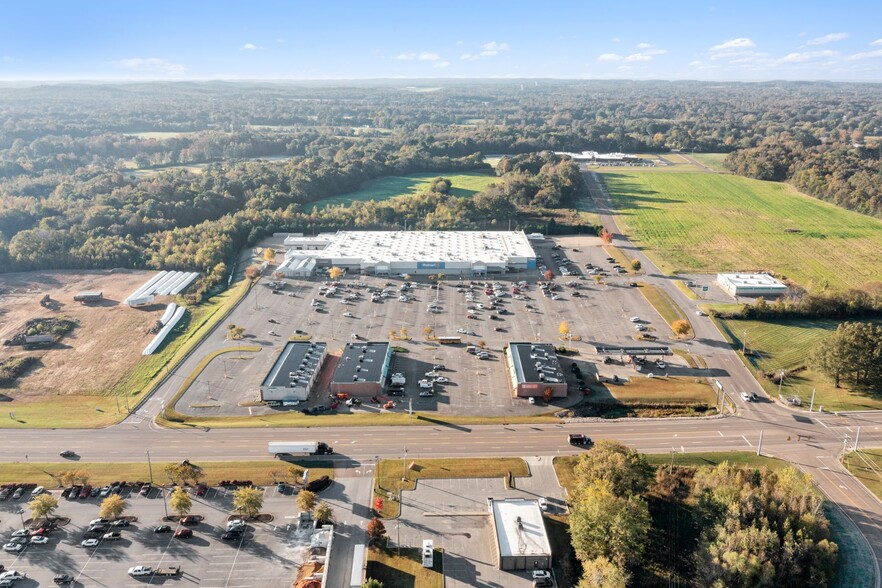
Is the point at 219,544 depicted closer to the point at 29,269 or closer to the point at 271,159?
the point at 29,269

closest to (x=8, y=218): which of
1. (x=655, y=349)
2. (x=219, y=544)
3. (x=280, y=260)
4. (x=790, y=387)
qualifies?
(x=280, y=260)

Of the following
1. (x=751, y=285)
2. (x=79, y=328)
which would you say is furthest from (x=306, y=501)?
(x=751, y=285)

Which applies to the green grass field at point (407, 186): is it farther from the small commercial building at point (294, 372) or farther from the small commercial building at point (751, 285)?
the small commercial building at point (294, 372)

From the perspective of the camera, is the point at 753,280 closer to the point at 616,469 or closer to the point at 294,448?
the point at 616,469

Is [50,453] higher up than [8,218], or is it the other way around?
[8,218]

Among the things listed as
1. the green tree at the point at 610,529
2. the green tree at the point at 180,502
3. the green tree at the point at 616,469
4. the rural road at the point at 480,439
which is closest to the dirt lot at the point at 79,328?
the rural road at the point at 480,439
